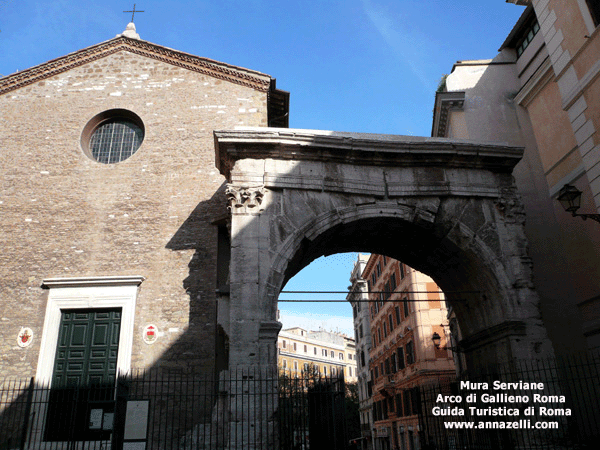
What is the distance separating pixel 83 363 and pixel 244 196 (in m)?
4.78

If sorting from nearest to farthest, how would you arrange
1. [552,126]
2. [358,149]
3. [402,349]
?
[358,149] → [552,126] → [402,349]

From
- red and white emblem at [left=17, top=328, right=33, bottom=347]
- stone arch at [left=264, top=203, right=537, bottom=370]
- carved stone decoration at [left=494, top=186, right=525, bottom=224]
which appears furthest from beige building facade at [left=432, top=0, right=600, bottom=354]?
red and white emblem at [left=17, top=328, right=33, bottom=347]

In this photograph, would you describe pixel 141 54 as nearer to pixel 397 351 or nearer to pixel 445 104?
pixel 445 104

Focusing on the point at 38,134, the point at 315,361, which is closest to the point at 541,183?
the point at 38,134

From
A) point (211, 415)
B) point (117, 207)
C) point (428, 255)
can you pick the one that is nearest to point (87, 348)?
point (117, 207)

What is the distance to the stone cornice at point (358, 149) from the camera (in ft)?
30.8

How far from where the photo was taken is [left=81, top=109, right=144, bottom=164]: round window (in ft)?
41.4

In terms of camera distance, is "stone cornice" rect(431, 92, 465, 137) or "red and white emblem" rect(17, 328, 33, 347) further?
"stone cornice" rect(431, 92, 465, 137)

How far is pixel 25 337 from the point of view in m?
10.4

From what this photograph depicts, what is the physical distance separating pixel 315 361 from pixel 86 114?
156 feet

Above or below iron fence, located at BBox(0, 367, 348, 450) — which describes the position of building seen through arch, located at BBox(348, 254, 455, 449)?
above

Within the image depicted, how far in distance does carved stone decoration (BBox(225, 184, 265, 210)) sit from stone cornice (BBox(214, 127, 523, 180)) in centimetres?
64

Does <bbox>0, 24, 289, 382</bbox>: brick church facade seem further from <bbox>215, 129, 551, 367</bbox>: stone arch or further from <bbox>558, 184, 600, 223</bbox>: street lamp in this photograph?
<bbox>558, 184, 600, 223</bbox>: street lamp

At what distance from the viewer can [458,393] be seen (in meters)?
10.2
